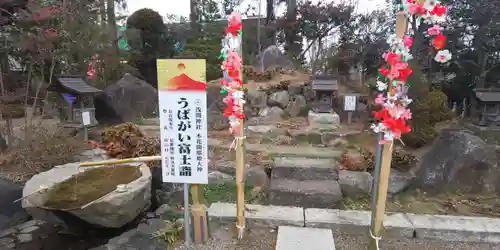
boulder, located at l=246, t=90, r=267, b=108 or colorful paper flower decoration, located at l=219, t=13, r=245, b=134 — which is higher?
colorful paper flower decoration, located at l=219, t=13, r=245, b=134

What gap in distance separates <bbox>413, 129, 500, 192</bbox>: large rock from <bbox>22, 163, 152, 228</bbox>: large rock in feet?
12.8

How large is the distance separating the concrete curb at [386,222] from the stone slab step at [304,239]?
12 cm

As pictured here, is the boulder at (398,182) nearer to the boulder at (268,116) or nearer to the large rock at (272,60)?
the boulder at (268,116)

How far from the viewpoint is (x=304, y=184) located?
173 inches

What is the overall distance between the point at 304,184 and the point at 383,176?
5.98 feet

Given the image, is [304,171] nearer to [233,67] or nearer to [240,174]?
[240,174]

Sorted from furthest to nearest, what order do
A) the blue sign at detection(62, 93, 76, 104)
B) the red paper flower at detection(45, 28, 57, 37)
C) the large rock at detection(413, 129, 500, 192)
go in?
1. the blue sign at detection(62, 93, 76, 104)
2. the red paper flower at detection(45, 28, 57, 37)
3. the large rock at detection(413, 129, 500, 192)

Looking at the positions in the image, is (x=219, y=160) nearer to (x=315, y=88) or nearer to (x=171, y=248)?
(x=171, y=248)

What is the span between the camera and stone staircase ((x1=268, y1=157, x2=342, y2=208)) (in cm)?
403

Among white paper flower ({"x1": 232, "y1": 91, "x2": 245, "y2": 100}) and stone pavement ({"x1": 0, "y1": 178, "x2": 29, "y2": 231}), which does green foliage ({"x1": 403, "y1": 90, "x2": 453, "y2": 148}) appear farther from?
stone pavement ({"x1": 0, "y1": 178, "x2": 29, "y2": 231})

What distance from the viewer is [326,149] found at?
615cm

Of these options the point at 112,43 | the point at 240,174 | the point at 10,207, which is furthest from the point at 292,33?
the point at 10,207

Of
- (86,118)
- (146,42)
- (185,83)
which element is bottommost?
(86,118)

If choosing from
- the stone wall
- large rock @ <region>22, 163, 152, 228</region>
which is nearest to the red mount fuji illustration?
large rock @ <region>22, 163, 152, 228</region>
